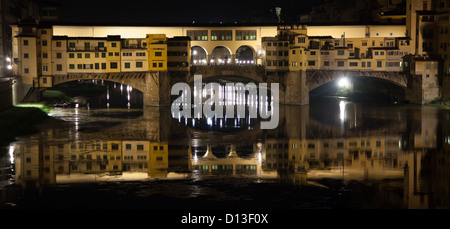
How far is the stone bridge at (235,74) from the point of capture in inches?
2088

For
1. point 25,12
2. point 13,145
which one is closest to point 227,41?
point 25,12

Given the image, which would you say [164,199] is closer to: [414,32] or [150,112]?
[150,112]

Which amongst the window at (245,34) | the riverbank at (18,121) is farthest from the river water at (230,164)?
the window at (245,34)

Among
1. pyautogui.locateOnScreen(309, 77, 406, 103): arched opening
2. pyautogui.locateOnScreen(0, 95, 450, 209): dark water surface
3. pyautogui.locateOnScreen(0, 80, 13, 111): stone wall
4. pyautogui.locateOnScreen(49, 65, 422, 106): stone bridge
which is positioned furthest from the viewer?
pyautogui.locateOnScreen(309, 77, 406, 103): arched opening

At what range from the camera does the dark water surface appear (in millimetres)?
21000

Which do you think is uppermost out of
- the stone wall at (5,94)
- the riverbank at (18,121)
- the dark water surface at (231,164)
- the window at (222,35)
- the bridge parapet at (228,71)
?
the window at (222,35)

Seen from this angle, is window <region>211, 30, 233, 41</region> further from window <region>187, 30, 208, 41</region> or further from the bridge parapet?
the bridge parapet

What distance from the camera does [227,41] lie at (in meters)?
59.3

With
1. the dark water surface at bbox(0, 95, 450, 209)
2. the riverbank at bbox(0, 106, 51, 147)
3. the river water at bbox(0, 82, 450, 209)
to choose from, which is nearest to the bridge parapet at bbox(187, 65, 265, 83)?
the river water at bbox(0, 82, 450, 209)

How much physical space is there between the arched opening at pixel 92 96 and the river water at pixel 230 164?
36.4 feet

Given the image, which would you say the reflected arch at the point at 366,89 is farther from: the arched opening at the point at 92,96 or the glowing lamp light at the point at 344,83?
the arched opening at the point at 92,96

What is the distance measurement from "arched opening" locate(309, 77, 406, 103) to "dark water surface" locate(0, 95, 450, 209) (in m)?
16.1

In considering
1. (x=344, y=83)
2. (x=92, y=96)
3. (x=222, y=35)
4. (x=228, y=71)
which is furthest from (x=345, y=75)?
(x=92, y=96)

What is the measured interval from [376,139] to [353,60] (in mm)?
22746
